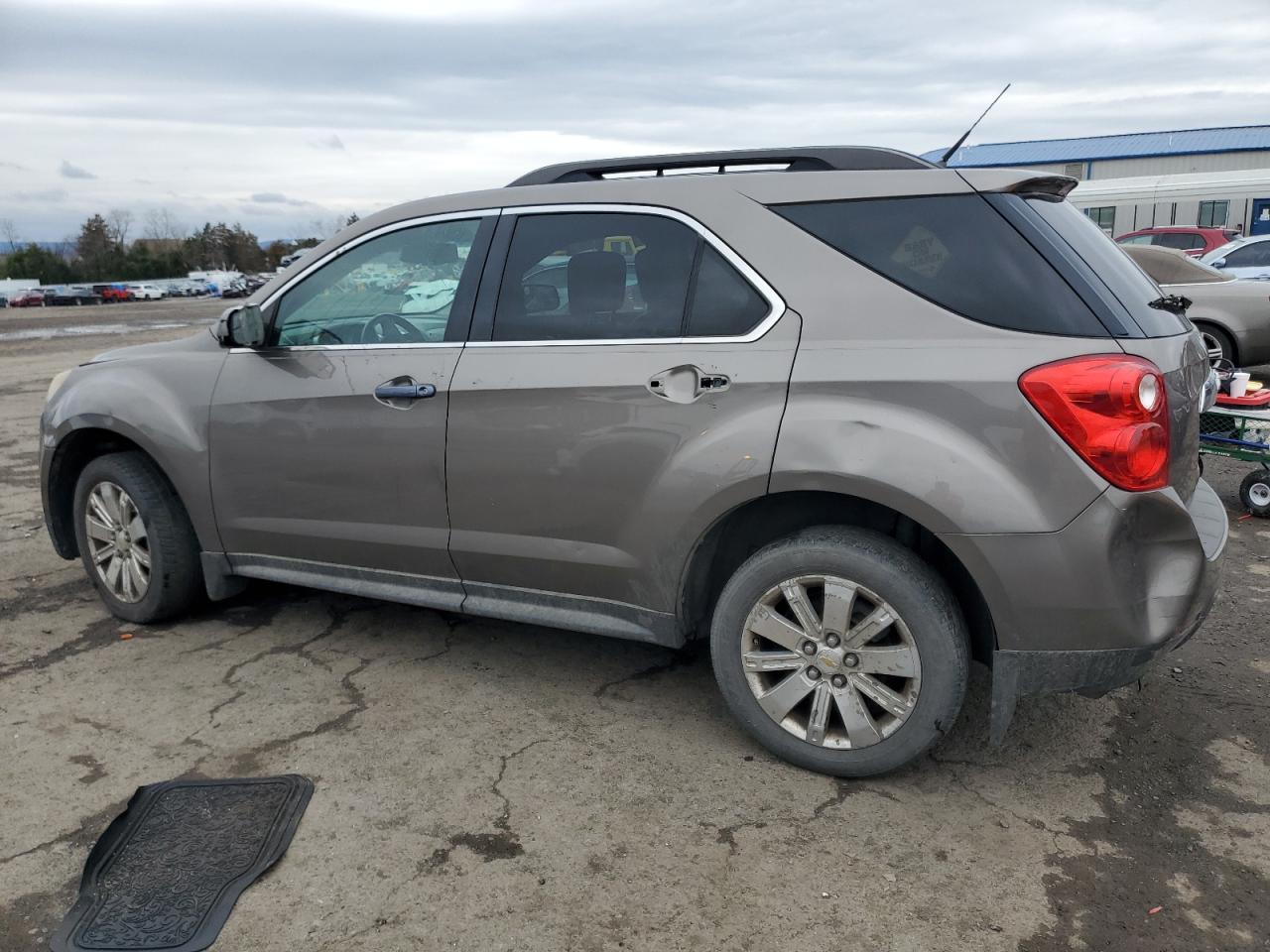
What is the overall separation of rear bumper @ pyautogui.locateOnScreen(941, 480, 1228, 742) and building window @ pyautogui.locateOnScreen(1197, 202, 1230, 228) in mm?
37194

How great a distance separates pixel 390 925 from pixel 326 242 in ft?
8.57

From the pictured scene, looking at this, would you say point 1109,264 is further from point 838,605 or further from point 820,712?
point 820,712

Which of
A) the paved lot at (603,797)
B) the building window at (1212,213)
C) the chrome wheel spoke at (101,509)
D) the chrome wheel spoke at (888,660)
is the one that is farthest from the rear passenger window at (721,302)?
the building window at (1212,213)

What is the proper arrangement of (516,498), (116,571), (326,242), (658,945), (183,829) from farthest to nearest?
(116,571), (326,242), (516,498), (183,829), (658,945)

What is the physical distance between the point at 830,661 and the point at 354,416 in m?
1.91

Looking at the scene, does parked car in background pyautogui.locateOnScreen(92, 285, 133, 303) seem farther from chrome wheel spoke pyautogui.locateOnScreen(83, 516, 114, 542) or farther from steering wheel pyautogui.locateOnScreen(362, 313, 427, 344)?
steering wheel pyautogui.locateOnScreen(362, 313, 427, 344)

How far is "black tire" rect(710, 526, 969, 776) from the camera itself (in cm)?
292

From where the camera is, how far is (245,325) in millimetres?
3982

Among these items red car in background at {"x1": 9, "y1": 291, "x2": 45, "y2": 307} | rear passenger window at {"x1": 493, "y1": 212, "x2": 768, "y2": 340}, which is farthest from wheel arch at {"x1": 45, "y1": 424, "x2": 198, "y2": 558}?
red car in background at {"x1": 9, "y1": 291, "x2": 45, "y2": 307}

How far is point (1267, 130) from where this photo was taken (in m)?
55.2

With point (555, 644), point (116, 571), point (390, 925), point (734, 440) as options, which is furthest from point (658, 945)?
point (116, 571)

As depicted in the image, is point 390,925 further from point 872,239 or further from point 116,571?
point 116,571

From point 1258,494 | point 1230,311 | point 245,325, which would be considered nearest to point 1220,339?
point 1230,311

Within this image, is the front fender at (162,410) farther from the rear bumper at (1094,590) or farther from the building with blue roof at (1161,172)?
the building with blue roof at (1161,172)
